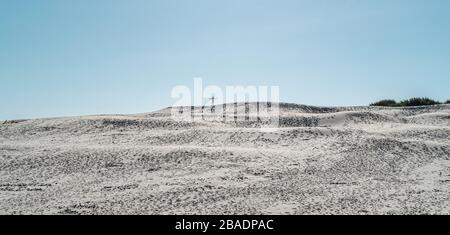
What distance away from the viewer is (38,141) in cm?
981

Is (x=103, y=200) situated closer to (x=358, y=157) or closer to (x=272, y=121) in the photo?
(x=358, y=157)

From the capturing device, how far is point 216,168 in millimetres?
7230

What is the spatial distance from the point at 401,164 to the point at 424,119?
19.0 feet

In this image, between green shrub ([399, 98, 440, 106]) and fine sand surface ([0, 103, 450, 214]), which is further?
green shrub ([399, 98, 440, 106])

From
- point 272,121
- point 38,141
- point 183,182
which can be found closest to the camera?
point 183,182

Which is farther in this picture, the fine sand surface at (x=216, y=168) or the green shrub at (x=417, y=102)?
the green shrub at (x=417, y=102)

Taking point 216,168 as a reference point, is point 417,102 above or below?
above

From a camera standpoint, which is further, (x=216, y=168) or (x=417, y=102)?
(x=417, y=102)

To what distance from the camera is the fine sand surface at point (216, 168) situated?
5.49 meters

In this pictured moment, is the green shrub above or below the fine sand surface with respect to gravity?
above

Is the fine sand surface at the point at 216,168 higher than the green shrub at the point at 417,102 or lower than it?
lower

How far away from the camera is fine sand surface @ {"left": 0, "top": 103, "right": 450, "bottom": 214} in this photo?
549 cm
